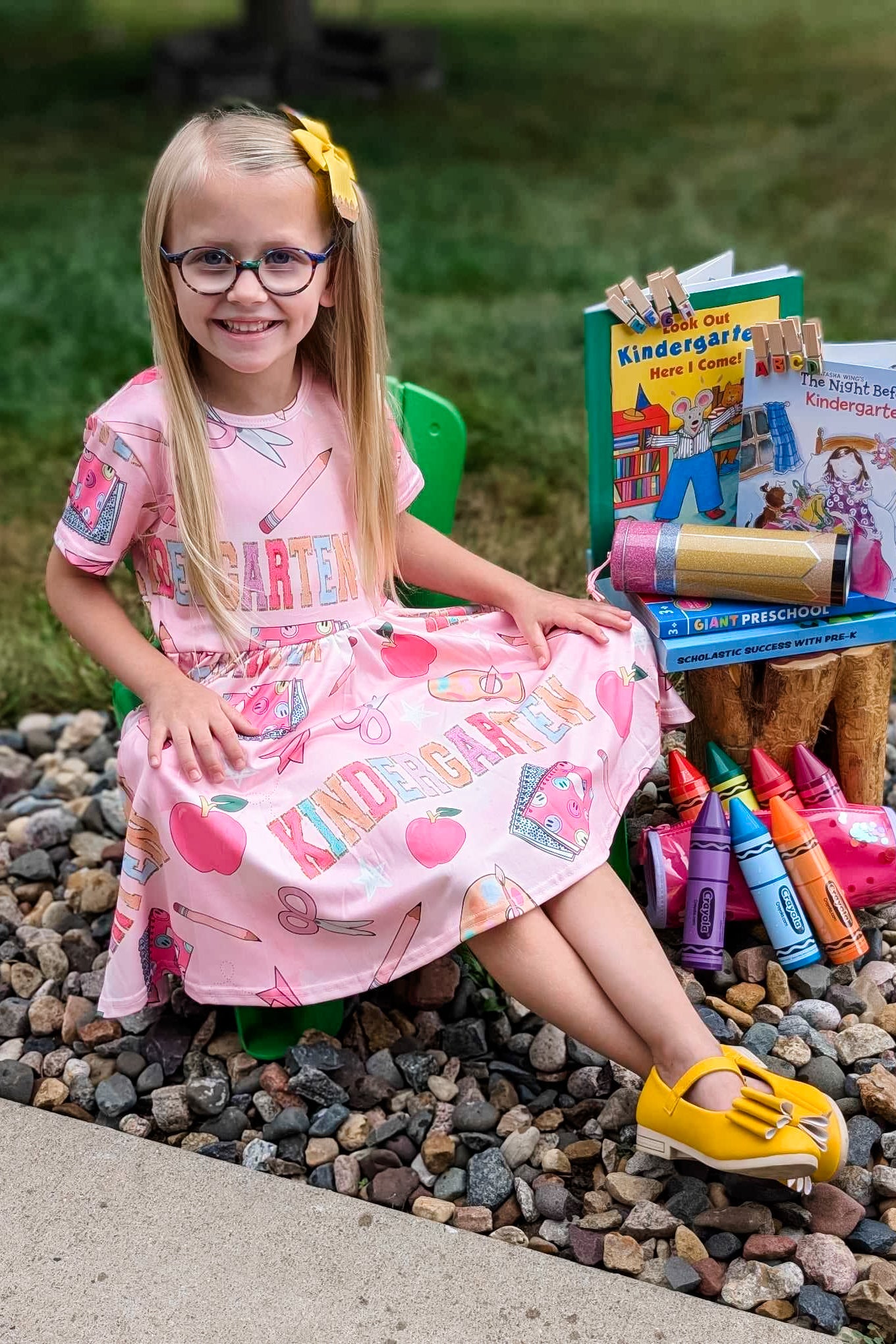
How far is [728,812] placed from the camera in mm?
2447

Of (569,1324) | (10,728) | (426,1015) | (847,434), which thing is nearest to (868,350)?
(847,434)

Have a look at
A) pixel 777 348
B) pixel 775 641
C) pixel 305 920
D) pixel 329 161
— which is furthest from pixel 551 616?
pixel 329 161

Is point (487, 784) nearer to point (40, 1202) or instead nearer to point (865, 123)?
point (40, 1202)

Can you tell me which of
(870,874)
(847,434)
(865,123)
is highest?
(865,123)

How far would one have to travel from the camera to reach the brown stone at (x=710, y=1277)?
6.21 ft

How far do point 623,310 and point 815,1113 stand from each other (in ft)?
4.27

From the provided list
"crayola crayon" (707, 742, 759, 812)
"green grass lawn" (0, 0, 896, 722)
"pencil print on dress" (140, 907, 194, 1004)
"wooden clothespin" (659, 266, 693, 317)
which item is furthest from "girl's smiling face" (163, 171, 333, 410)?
"green grass lawn" (0, 0, 896, 722)

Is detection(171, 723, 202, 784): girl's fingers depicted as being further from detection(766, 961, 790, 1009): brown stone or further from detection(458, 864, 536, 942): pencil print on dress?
detection(766, 961, 790, 1009): brown stone

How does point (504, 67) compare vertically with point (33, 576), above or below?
above

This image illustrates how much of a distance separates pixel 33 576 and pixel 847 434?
2472mm

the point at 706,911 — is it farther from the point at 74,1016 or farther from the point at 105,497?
the point at 105,497

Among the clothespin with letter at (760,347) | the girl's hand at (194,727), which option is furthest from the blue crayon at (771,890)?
the girl's hand at (194,727)

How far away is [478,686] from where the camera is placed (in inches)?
94.7

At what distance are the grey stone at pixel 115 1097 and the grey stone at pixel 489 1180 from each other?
0.55 metres
